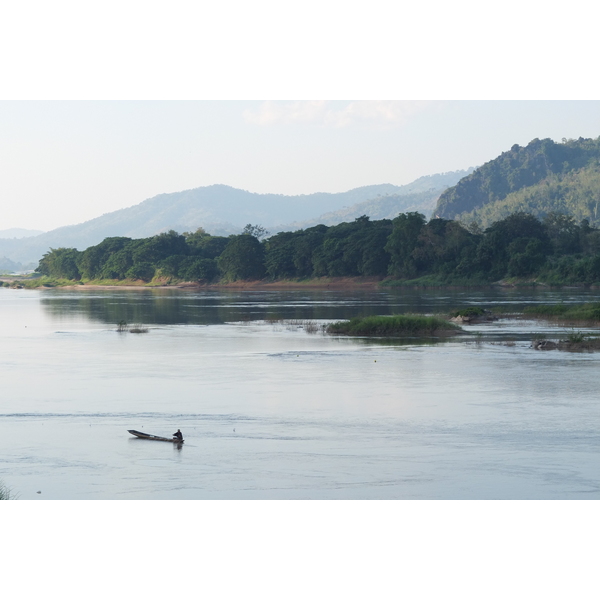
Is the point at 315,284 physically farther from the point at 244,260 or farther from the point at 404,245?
the point at 404,245

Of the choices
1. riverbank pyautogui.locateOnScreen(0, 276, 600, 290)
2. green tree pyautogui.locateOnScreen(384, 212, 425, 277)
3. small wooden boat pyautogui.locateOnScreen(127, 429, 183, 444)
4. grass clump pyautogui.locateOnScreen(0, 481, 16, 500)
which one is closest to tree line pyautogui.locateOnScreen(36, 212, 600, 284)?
green tree pyautogui.locateOnScreen(384, 212, 425, 277)

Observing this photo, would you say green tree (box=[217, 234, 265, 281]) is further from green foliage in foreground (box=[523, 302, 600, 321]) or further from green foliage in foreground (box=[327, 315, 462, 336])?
green foliage in foreground (box=[327, 315, 462, 336])

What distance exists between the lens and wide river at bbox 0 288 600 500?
14.6 m

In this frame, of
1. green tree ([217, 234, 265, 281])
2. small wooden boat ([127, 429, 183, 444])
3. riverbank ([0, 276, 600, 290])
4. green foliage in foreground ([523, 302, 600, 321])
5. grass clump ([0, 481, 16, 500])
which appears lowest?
grass clump ([0, 481, 16, 500])

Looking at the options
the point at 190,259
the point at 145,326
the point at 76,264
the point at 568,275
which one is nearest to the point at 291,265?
the point at 190,259

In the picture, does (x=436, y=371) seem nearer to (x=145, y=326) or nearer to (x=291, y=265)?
(x=145, y=326)

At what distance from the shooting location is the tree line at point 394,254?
338ft

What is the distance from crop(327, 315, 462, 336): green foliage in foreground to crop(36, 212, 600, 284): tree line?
58098 mm

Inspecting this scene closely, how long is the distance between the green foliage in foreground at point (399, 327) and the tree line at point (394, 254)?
58.1 meters

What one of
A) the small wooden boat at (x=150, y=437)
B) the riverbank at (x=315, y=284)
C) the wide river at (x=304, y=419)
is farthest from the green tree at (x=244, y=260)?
the small wooden boat at (x=150, y=437)

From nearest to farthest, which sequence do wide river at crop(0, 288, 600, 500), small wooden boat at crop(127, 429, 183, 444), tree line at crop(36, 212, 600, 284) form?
1. wide river at crop(0, 288, 600, 500)
2. small wooden boat at crop(127, 429, 183, 444)
3. tree line at crop(36, 212, 600, 284)

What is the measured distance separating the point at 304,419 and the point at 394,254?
96.6 metres

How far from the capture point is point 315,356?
107ft

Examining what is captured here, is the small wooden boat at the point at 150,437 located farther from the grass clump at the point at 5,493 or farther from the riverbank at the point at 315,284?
the riverbank at the point at 315,284
